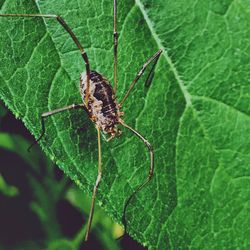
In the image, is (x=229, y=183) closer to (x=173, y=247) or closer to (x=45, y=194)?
(x=173, y=247)

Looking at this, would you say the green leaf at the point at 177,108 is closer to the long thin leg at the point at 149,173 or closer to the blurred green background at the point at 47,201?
the long thin leg at the point at 149,173

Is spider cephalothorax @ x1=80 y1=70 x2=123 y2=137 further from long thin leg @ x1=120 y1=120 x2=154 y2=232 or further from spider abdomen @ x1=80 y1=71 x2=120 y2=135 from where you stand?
long thin leg @ x1=120 y1=120 x2=154 y2=232

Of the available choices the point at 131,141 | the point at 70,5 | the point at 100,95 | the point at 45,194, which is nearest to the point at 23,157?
the point at 45,194

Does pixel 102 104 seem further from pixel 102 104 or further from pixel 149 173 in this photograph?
pixel 149 173

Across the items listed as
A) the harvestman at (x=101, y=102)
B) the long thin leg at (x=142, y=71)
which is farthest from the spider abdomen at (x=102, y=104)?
the long thin leg at (x=142, y=71)

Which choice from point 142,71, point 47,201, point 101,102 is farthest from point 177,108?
point 47,201

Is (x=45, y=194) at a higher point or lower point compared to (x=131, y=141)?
lower
